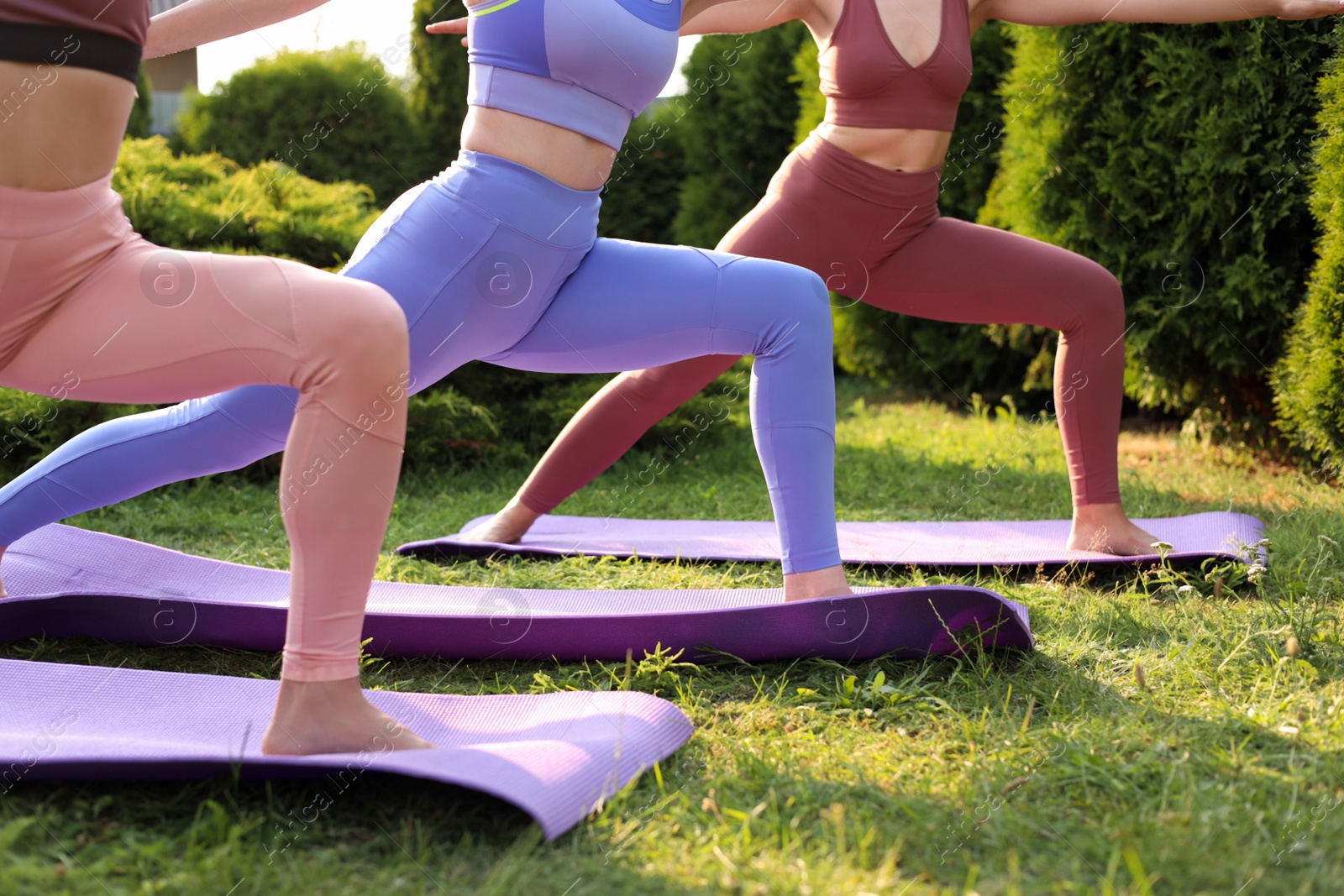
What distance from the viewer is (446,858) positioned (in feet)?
4.68

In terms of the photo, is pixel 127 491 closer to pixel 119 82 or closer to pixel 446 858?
pixel 119 82

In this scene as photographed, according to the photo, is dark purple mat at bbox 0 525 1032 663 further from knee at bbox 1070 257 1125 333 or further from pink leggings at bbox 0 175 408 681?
knee at bbox 1070 257 1125 333

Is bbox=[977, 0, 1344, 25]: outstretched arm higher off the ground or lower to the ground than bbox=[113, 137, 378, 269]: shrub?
higher

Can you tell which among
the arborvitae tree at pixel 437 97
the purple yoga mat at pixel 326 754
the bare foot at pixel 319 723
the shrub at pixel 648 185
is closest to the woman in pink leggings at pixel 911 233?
the purple yoga mat at pixel 326 754

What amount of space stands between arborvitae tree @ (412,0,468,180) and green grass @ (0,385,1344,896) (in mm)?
5312

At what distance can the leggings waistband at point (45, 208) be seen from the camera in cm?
147

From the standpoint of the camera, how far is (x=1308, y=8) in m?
2.64

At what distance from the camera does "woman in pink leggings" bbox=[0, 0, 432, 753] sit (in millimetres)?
1485

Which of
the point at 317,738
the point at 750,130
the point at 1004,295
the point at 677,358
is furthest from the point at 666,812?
the point at 750,130

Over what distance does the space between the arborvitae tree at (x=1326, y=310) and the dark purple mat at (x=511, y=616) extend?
2.03m

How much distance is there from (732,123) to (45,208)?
5.73m

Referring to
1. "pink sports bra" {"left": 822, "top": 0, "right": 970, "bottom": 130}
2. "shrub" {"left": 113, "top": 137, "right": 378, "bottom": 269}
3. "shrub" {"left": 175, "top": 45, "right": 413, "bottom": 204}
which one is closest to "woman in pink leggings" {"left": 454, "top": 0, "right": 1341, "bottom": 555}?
"pink sports bra" {"left": 822, "top": 0, "right": 970, "bottom": 130}

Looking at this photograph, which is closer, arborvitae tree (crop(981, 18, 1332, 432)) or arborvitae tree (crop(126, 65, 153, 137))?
arborvitae tree (crop(981, 18, 1332, 432))

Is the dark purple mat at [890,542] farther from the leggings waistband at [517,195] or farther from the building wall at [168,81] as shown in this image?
the building wall at [168,81]
